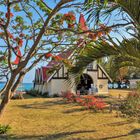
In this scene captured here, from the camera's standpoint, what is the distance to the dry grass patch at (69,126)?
13.8 metres

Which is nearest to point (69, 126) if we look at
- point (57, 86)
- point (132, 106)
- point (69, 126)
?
point (69, 126)

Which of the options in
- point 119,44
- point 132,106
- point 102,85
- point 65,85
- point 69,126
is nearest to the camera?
point 119,44

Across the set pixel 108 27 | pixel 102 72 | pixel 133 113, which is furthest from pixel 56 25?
pixel 102 72

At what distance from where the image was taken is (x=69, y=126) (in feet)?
52.0

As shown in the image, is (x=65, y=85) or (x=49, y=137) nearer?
(x=49, y=137)

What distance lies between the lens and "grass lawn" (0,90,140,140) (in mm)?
13773

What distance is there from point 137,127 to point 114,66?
221 inches

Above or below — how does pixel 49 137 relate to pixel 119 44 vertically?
below

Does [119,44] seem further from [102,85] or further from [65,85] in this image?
[102,85]

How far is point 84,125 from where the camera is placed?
636 inches

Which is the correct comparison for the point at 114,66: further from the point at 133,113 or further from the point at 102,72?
the point at 102,72

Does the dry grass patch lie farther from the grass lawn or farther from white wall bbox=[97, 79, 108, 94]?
white wall bbox=[97, 79, 108, 94]

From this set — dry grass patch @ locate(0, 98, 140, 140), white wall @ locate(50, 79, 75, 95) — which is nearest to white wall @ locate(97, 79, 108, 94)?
white wall @ locate(50, 79, 75, 95)

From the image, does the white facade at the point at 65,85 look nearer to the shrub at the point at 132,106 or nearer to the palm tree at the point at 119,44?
the shrub at the point at 132,106
